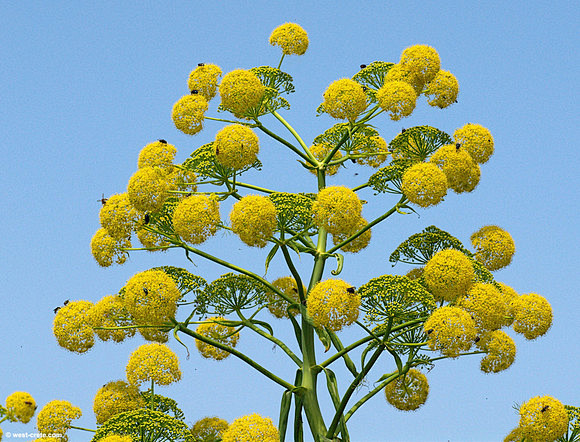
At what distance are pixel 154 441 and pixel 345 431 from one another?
2.99m

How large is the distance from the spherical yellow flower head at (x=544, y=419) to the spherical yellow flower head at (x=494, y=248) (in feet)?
7.06

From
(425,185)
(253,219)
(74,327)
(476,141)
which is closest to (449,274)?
(425,185)

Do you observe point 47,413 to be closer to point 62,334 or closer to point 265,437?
point 62,334

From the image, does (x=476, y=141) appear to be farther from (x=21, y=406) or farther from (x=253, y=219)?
(x=21, y=406)

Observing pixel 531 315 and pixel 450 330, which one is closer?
pixel 450 330

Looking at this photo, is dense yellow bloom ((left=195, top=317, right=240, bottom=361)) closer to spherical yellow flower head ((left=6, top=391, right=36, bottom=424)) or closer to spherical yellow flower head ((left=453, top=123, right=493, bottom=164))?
spherical yellow flower head ((left=6, top=391, right=36, bottom=424))

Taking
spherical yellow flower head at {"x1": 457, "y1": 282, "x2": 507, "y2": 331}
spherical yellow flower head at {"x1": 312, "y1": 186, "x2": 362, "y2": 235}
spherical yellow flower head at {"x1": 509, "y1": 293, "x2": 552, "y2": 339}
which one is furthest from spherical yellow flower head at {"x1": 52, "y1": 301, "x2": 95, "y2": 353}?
spherical yellow flower head at {"x1": 509, "y1": 293, "x2": 552, "y2": 339}

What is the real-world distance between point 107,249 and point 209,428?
327 centimetres

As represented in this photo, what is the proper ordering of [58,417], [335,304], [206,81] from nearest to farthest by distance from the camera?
[335,304] < [58,417] < [206,81]

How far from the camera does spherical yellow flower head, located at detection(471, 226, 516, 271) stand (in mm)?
12688

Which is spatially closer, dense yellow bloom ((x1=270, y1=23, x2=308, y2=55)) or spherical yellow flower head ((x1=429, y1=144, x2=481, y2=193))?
spherical yellow flower head ((x1=429, y1=144, x2=481, y2=193))

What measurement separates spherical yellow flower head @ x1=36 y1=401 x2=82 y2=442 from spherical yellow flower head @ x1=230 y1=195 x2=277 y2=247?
426cm

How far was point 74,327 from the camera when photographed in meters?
12.2

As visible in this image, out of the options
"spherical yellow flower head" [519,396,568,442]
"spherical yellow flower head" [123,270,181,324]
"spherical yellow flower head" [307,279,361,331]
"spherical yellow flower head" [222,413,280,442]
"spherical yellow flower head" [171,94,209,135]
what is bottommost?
"spherical yellow flower head" [222,413,280,442]
